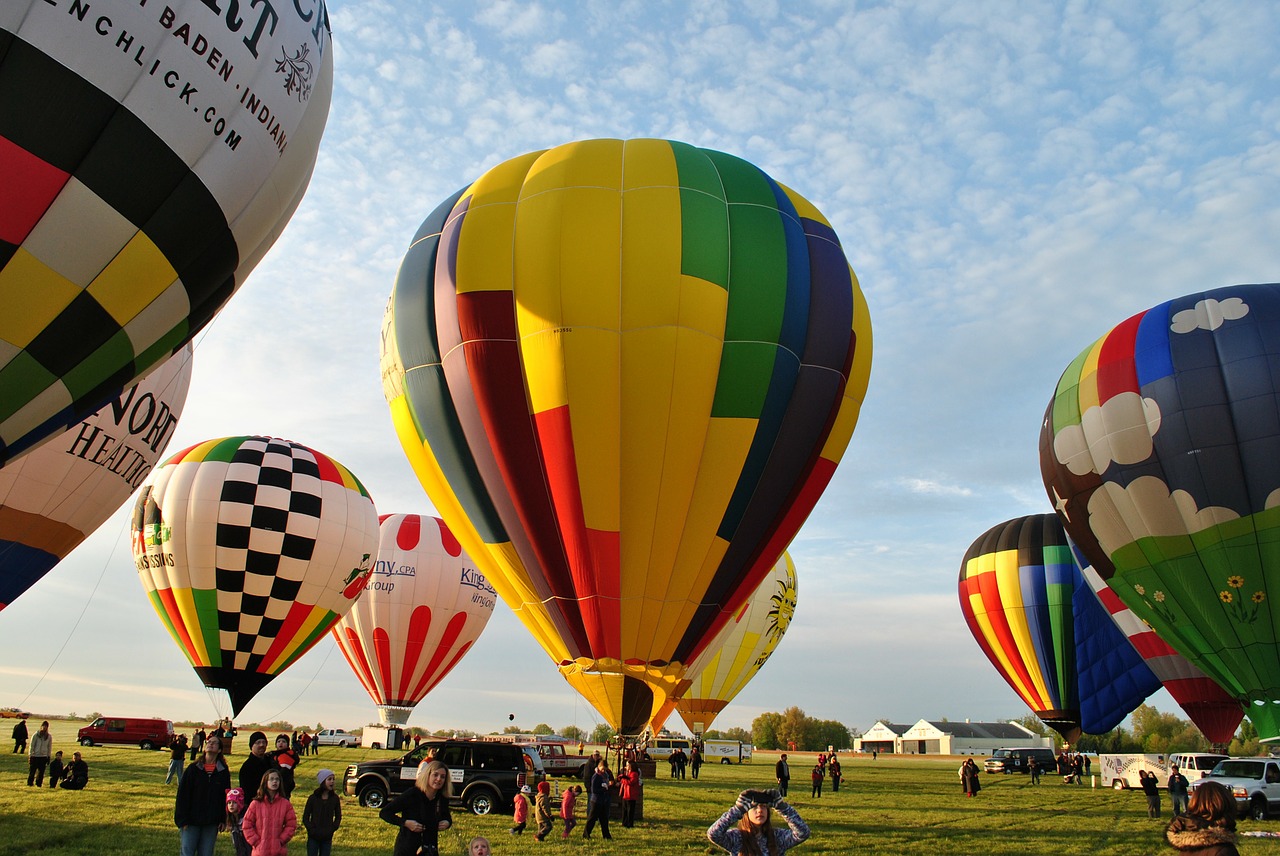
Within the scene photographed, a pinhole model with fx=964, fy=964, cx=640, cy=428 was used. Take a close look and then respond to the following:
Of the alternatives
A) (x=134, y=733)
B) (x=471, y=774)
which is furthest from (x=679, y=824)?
(x=134, y=733)

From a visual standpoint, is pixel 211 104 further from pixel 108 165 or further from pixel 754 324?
pixel 754 324

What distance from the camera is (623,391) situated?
37.0ft

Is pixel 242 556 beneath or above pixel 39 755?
above

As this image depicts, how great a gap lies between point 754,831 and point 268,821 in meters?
3.20

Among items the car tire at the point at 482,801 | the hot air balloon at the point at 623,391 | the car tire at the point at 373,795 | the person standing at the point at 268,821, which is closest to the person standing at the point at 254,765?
the person standing at the point at 268,821

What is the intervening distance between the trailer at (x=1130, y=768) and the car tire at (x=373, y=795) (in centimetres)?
1850

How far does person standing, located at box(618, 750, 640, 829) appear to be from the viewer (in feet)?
41.9

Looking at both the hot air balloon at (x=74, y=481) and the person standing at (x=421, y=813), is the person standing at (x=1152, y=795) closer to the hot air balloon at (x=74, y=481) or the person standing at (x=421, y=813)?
the person standing at (x=421, y=813)

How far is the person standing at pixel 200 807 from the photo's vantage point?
20.3 ft

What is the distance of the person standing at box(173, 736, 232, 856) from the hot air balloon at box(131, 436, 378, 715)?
12.3m

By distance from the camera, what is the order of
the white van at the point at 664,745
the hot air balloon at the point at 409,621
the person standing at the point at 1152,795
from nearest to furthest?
the person standing at the point at 1152,795, the hot air balloon at the point at 409,621, the white van at the point at 664,745

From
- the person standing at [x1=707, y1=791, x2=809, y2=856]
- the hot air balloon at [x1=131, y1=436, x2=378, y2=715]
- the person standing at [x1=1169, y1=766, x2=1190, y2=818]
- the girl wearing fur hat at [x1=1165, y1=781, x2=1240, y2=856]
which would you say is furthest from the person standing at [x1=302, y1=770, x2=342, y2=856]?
the person standing at [x1=1169, y1=766, x2=1190, y2=818]

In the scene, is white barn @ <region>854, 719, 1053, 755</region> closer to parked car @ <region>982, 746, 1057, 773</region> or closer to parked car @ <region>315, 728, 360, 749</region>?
parked car @ <region>982, 746, 1057, 773</region>

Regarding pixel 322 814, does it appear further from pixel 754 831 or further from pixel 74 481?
pixel 74 481
